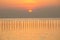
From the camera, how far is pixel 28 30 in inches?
160

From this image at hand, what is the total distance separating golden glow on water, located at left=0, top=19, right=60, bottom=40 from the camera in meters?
4.04

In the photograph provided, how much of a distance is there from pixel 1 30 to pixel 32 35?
0.89 m

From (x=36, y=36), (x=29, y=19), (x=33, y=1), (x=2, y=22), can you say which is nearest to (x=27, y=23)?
(x=29, y=19)

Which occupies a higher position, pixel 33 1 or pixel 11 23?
pixel 33 1

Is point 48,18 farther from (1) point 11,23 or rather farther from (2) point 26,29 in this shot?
(1) point 11,23

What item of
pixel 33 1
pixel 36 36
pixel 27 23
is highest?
pixel 33 1

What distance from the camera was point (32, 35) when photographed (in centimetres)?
405

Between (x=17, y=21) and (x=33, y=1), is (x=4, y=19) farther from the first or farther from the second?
(x=33, y=1)

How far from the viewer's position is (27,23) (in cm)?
409

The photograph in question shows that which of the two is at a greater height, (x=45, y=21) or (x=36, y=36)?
(x=45, y=21)

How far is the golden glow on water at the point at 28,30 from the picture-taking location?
13.3ft

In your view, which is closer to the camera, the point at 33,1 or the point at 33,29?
the point at 33,1

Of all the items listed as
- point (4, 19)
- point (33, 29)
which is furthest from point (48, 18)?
point (4, 19)

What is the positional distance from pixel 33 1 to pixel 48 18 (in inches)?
73.7
